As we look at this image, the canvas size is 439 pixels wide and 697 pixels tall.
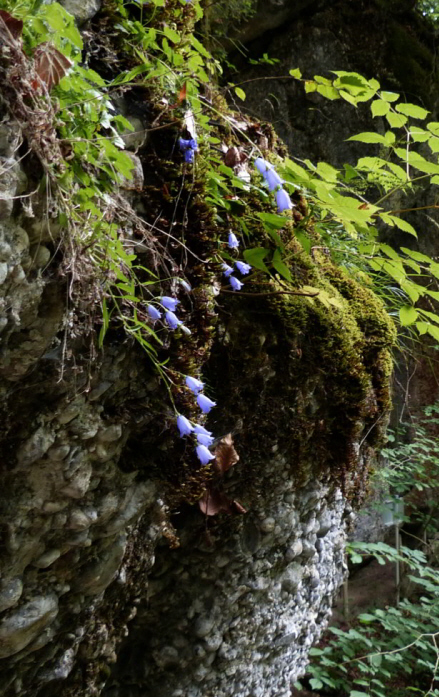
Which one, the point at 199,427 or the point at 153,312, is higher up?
the point at 153,312

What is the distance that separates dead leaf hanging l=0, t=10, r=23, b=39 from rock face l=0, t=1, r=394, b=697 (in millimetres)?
123

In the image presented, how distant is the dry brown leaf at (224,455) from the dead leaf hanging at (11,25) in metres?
1.00

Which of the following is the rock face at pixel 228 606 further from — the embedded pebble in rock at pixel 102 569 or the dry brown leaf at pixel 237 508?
the embedded pebble in rock at pixel 102 569

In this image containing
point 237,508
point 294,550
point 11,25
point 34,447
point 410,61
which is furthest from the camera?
point 410,61

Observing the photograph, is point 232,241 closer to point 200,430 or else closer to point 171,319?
point 171,319

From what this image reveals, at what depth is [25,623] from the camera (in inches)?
47.8

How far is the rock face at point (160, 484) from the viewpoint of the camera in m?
1.11

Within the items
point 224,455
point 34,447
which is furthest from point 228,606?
point 34,447

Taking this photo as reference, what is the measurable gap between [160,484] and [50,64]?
0.90m

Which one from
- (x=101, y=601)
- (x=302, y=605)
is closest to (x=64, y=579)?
(x=101, y=601)

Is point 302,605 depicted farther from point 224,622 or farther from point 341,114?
point 341,114

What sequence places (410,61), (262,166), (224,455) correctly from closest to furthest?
(262,166), (224,455), (410,61)

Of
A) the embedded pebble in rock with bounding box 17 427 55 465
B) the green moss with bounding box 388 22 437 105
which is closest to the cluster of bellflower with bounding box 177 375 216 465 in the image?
the embedded pebble in rock with bounding box 17 427 55 465

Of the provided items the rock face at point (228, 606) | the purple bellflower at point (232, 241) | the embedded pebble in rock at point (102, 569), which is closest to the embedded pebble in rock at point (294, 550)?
the rock face at point (228, 606)
